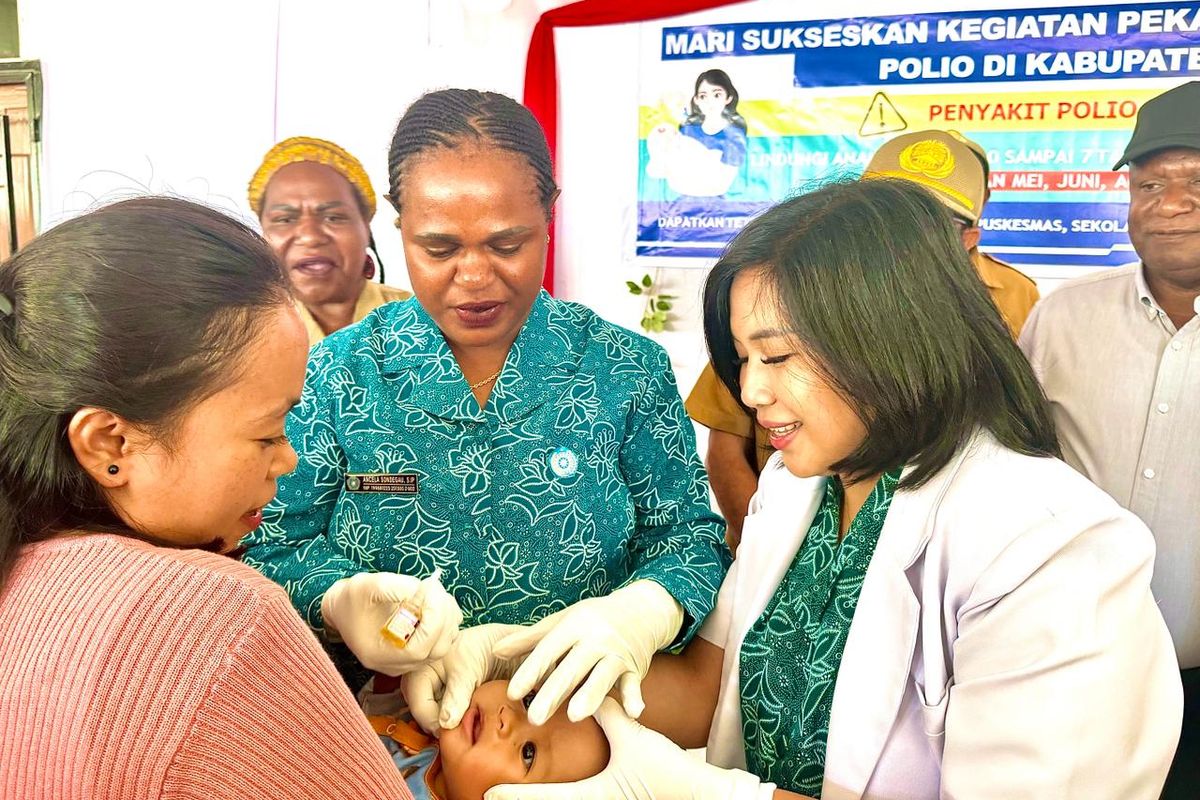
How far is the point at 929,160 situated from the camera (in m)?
2.96

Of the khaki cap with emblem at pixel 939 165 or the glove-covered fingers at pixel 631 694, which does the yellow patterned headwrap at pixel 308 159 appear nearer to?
the khaki cap with emblem at pixel 939 165

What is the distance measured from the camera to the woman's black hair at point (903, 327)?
53.5 inches

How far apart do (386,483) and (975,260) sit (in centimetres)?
199

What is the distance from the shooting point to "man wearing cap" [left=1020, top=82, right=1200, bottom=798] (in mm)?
2205

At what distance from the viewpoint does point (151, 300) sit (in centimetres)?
103

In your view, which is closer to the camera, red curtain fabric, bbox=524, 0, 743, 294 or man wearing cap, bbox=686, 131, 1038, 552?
man wearing cap, bbox=686, 131, 1038, 552

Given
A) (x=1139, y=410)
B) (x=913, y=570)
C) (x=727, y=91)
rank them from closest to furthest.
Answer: (x=913, y=570) < (x=1139, y=410) < (x=727, y=91)

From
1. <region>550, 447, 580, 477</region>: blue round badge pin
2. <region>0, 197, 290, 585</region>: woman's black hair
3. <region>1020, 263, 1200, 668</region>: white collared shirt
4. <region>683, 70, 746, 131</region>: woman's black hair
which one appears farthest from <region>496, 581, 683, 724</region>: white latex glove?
<region>683, 70, 746, 131</region>: woman's black hair

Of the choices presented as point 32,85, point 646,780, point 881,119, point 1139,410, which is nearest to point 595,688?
point 646,780

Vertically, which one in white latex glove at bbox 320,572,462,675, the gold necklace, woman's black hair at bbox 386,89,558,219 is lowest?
white latex glove at bbox 320,572,462,675

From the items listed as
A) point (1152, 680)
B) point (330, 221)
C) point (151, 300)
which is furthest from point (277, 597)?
point (330, 221)

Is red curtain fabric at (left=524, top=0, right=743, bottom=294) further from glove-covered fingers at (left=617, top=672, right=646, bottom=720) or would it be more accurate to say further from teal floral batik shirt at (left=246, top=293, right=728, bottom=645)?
glove-covered fingers at (left=617, top=672, right=646, bottom=720)

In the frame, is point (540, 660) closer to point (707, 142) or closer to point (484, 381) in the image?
point (484, 381)

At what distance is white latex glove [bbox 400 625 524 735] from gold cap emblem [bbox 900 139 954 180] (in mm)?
1961
